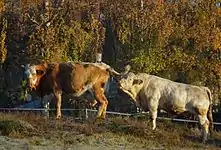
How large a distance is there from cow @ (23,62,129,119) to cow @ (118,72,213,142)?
0.80m

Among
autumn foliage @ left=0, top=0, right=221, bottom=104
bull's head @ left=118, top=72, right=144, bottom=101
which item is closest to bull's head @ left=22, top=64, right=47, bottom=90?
bull's head @ left=118, top=72, right=144, bottom=101

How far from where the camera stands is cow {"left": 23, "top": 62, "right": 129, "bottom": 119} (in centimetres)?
1848

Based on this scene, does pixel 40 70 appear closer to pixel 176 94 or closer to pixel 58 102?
pixel 58 102

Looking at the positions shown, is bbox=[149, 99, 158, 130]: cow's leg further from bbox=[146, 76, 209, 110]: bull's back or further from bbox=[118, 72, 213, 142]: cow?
bbox=[146, 76, 209, 110]: bull's back

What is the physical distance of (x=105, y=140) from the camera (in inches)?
587

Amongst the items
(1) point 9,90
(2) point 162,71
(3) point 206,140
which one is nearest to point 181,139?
(3) point 206,140

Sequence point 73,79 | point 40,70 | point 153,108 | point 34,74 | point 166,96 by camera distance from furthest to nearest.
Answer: point 40,70
point 34,74
point 73,79
point 166,96
point 153,108

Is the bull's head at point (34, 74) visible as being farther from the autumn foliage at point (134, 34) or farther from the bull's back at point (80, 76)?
the autumn foliage at point (134, 34)

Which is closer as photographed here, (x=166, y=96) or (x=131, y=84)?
(x=166, y=96)

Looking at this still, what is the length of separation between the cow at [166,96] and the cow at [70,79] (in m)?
0.80

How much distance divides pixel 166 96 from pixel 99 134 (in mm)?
3152

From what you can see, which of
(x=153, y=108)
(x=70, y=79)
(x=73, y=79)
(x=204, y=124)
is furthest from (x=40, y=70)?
(x=204, y=124)

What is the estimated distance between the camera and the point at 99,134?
15.4 meters

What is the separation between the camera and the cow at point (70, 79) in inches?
728
